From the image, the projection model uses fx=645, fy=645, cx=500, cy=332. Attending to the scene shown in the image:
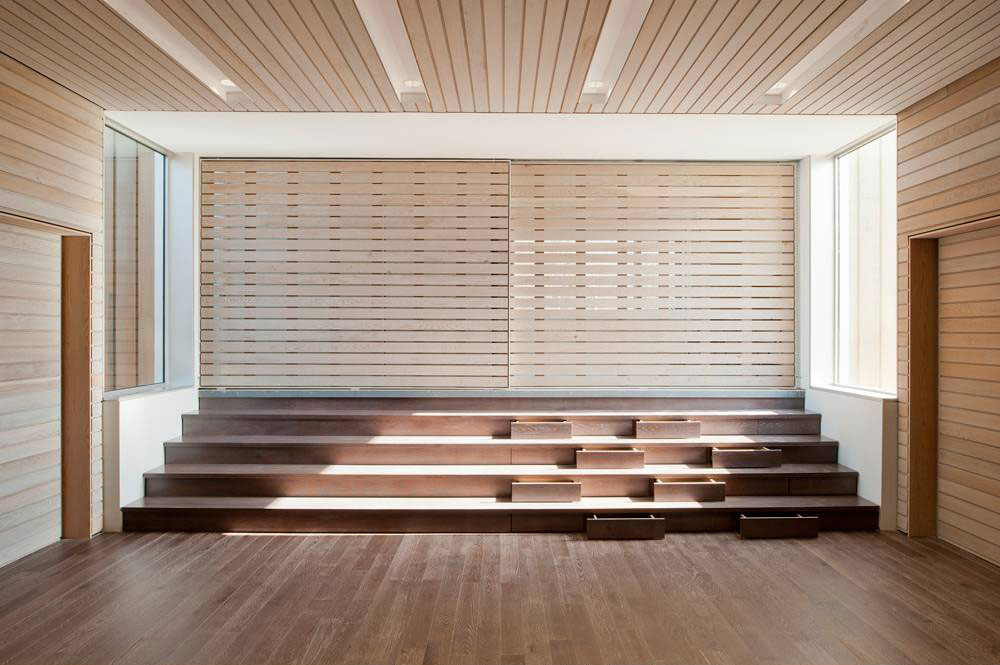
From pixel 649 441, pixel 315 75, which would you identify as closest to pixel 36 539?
pixel 315 75

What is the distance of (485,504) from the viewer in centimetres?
473

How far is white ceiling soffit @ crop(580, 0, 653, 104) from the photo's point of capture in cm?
340

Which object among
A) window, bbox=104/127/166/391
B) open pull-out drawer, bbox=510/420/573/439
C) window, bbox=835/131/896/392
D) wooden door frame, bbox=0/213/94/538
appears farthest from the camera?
open pull-out drawer, bbox=510/420/573/439

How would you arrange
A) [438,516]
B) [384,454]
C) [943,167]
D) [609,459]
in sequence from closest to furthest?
[943,167]
[438,516]
[609,459]
[384,454]

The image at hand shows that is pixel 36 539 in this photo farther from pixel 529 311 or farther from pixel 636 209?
pixel 636 209

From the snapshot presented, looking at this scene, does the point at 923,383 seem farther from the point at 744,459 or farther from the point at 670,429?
the point at 670,429

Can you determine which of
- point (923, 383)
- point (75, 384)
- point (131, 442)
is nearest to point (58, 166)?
point (75, 384)

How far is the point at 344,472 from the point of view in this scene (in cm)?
497

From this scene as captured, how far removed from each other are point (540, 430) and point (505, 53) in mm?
2991

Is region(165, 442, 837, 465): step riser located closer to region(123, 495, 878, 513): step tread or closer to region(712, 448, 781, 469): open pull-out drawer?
Answer: region(712, 448, 781, 469): open pull-out drawer

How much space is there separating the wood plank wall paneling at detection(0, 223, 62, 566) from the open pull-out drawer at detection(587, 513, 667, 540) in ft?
12.1

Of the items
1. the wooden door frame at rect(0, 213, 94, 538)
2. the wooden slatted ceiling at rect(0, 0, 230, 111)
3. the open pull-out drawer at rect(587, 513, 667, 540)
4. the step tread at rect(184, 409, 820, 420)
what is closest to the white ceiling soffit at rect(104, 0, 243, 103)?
the wooden slatted ceiling at rect(0, 0, 230, 111)

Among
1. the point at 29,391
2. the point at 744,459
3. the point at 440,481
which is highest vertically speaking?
the point at 29,391

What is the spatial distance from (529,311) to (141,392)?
3.37 meters
